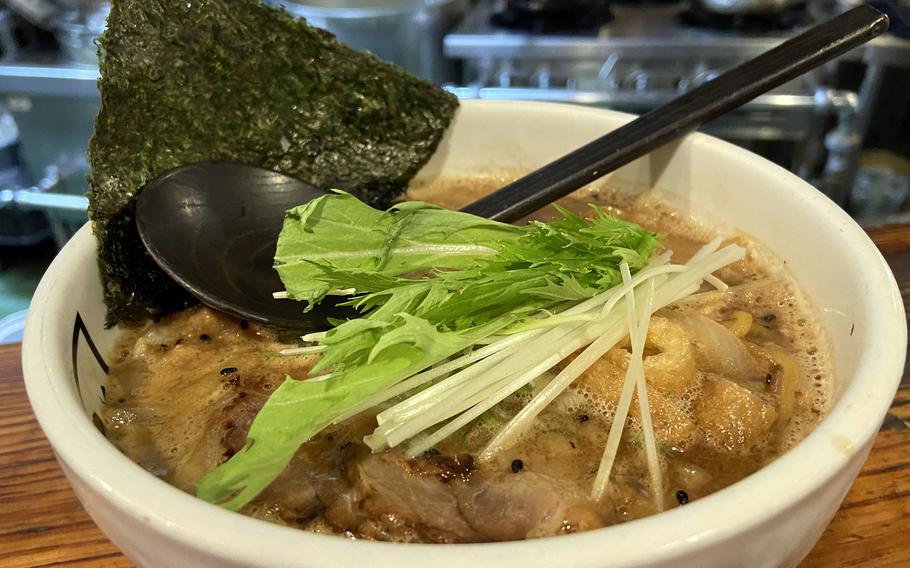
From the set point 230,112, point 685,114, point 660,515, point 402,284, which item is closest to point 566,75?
point 685,114

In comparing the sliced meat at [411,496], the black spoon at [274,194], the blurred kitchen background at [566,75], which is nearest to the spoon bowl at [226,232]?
the black spoon at [274,194]

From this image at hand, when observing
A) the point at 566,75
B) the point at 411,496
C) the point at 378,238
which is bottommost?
the point at 566,75

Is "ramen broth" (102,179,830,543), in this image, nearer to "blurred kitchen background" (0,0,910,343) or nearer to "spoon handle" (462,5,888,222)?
"spoon handle" (462,5,888,222)

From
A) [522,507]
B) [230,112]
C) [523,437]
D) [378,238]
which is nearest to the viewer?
[522,507]

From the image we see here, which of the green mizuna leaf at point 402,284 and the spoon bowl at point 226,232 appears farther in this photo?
the spoon bowl at point 226,232

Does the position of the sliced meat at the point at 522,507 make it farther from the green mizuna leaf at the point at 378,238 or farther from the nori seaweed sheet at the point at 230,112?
the nori seaweed sheet at the point at 230,112

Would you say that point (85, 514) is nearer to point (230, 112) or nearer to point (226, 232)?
point (226, 232)

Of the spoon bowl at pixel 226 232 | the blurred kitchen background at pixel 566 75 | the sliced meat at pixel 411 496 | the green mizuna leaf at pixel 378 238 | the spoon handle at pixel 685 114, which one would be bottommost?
the blurred kitchen background at pixel 566 75
